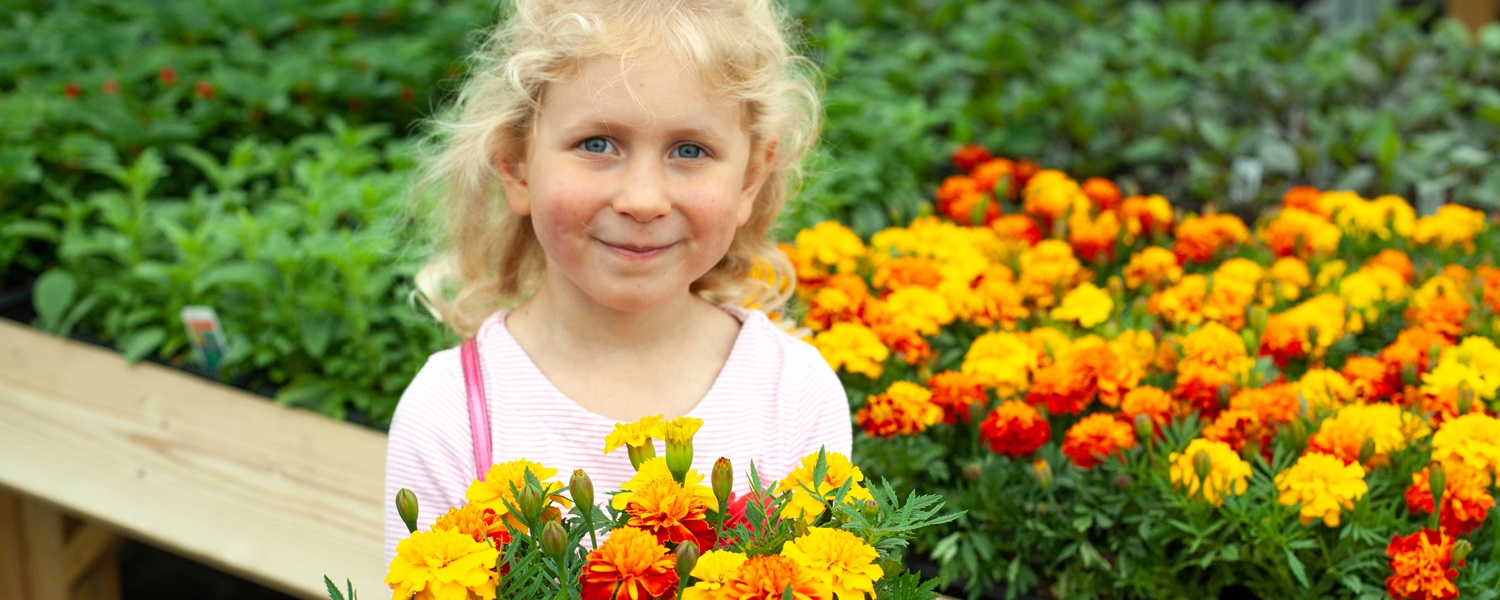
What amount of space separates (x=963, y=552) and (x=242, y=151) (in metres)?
2.18

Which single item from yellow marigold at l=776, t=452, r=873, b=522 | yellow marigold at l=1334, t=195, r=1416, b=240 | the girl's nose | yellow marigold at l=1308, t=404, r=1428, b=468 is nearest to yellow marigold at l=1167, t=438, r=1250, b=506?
yellow marigold at l=1308, t=404, r=1428, b=468

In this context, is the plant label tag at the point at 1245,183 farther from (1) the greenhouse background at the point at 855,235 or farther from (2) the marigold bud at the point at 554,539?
(2) the marigold bud at the point at 554,539

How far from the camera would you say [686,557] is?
3.64 feet

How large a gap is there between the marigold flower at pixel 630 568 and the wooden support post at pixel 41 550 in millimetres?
1867

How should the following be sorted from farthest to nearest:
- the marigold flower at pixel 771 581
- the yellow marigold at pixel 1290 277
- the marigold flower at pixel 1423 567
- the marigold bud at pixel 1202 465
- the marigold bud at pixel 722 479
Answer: the yellow marigold at pixel 1290 277, the marigold bud at pixel 1202 465, the marigold flower at pixel 1423 567, the marigold bud at pixel 722 479, the marigold flower at pixel 771 581

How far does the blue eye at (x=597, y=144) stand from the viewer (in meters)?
1.46

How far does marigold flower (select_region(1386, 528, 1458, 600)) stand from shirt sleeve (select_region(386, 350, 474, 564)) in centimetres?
117

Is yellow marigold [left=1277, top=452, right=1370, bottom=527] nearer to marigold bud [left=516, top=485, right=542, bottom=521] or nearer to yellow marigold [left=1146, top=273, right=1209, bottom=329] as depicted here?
yellow marigold [left=1146, top=273, right=1209, bottom=329]

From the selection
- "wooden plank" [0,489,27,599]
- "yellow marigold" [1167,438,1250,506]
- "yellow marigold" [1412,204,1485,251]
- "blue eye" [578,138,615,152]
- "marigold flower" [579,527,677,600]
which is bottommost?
"wooden plank" [0,489,27,599]

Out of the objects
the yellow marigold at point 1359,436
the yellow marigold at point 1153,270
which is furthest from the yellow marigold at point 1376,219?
the yellow marigold at point 1359,436

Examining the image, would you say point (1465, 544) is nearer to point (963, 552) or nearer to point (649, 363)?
point (963, 552)

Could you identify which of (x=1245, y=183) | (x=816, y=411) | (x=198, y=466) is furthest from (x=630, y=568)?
(x=1245, y=183)

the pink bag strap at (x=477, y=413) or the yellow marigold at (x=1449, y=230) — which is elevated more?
the pink bag strap at (x=477, y=413)

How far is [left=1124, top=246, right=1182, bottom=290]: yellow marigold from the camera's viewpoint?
259 centimetres
